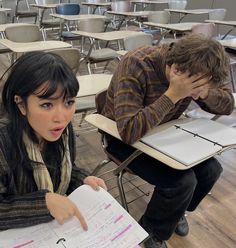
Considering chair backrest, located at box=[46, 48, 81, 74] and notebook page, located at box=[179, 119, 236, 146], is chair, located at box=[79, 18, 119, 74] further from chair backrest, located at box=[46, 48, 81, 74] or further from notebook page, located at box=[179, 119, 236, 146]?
notebook page, located at box=[179, 119, 236, 146]

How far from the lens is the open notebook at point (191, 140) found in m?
1.21

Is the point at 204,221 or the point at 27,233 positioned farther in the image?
the point at 204,221

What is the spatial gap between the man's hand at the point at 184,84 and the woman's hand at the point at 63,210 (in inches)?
25.3

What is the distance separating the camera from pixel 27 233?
833 mm

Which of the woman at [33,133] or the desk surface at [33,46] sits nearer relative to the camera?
the woman at [33,133]

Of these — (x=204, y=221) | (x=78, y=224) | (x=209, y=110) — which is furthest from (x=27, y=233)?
(x=204, y=221)

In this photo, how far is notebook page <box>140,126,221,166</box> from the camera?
1197mm

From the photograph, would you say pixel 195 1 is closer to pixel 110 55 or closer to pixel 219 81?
pixel 110 55

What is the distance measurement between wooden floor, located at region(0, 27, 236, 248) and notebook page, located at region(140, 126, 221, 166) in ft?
2.05

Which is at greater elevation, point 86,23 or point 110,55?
point 86,23

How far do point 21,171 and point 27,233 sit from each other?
0.57 ft

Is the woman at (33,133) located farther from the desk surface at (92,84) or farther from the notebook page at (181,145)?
the desk surface at (92,84)

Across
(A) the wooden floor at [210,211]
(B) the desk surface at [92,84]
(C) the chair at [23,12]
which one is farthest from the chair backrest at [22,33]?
(C) the chair at [23,12]

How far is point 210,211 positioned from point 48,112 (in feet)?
4.57
